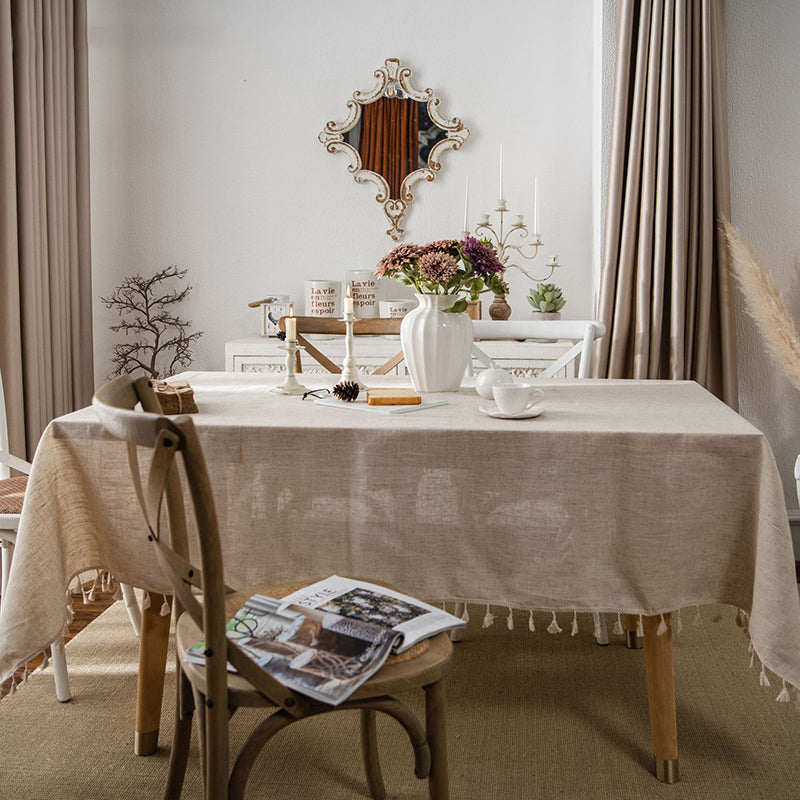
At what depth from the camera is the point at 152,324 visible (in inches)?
153

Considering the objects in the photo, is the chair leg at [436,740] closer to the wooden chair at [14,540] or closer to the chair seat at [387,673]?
the chair seat at [387,673]

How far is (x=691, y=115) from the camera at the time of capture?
3.21 meters

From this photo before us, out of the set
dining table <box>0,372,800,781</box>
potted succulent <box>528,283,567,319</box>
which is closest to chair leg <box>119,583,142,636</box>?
dining table <box>0,372,800,781</box>

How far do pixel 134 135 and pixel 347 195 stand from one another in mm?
990

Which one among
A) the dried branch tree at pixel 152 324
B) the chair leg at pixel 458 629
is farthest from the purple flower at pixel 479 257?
the dried branch tree at pixel 152 324

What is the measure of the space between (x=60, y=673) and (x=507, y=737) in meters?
1.06

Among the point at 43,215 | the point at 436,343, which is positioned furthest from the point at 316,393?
the point at 43,215

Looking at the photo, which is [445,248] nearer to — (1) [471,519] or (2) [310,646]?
(1) [471,519]

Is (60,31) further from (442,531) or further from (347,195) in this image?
(442,531)

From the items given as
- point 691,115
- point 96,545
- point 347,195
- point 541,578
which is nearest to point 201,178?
point 347,195

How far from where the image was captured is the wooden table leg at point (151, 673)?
183 centimetres

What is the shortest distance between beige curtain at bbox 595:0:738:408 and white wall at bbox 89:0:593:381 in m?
0.46

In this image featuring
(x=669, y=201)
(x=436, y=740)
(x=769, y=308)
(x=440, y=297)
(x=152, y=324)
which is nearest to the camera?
(x=436, y=740)

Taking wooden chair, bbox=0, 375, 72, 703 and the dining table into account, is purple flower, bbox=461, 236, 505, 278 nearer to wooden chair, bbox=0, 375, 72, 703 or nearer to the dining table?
the dining table
